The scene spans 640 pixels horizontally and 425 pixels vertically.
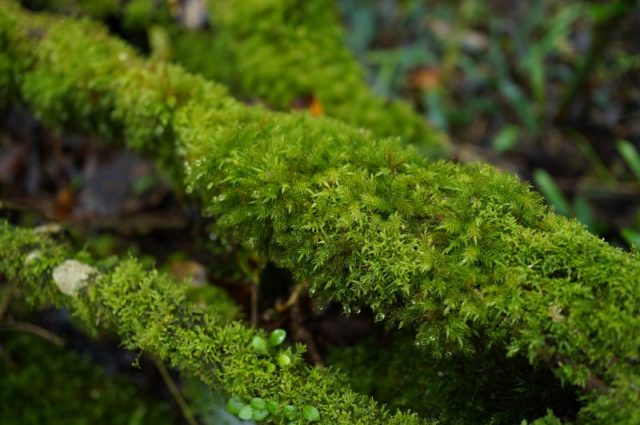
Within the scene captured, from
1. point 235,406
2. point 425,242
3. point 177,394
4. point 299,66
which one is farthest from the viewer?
point 299,66

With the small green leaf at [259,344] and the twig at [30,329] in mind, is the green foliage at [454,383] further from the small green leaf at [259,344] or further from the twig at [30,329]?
the twig at [30,329]

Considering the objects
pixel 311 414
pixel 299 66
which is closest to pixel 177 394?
pixel 311 414

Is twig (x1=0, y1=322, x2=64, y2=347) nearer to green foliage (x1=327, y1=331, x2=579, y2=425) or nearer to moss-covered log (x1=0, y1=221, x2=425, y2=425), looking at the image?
moss-covered log (x1=0, y1=221, x2=425, y2=425)

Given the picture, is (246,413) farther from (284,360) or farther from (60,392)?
(60,392)

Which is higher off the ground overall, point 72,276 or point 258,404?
point 258,404

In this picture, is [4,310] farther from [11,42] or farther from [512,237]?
[512,237]

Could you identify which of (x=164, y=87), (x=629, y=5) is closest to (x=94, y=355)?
(x=164, y=87)

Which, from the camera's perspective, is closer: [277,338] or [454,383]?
[277,338]
